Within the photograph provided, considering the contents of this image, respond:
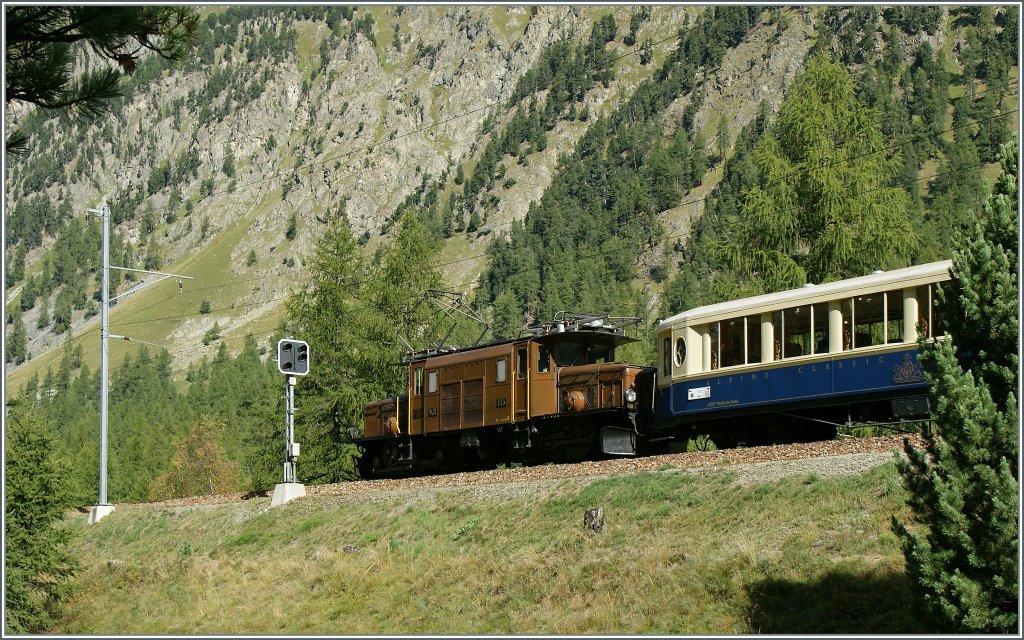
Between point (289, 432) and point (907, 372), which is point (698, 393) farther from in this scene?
point (289, 432)

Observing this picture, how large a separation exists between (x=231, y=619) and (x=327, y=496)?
21.9ft

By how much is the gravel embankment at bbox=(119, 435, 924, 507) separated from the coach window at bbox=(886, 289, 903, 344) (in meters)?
2.07

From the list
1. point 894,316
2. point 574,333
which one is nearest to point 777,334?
point 894,316

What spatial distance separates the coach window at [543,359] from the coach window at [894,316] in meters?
8.66

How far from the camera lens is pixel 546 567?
17.4m

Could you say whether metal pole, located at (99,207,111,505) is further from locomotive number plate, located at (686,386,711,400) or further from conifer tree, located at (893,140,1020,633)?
conifer tree, located at (893,140,1020,633)

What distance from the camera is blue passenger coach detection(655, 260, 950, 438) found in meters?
20.5

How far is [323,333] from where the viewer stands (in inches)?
1692

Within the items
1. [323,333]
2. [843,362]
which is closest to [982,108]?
[323,333]

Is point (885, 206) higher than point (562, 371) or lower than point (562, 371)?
higher

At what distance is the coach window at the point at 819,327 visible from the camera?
21984 millimetres

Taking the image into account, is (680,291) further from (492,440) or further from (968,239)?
(968,239)

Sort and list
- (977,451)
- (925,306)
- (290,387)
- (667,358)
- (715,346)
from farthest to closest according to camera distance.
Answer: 1. (290,387)
2. (667,358)
3. (715,346)
4. (925,306)
5. (977,451)

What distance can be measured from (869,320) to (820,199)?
11544 mm
